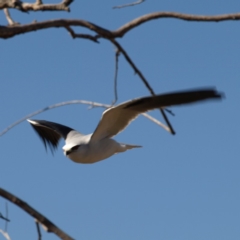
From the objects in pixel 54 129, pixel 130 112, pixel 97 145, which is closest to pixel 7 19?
pixel 130 112

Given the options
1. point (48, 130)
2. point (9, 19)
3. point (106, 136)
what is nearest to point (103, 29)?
point (9, 19)

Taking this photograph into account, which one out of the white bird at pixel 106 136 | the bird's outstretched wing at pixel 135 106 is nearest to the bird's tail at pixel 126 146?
the white bird at pixel 106 136

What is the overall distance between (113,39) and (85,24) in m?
0.16

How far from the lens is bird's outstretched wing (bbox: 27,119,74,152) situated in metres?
7.50

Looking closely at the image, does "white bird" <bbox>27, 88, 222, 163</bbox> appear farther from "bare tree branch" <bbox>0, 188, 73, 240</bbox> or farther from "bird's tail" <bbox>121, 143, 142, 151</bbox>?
"bare tree branch" <bbox>0, 188, 73, 240</bbox>

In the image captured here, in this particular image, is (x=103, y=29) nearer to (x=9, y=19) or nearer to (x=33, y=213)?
(x=9, y=19)

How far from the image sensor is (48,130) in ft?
25.6

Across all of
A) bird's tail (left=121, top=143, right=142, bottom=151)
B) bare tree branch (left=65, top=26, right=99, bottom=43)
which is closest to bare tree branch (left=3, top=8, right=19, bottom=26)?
bare tree branch (left=65, top=26, right=99, bottom=43)

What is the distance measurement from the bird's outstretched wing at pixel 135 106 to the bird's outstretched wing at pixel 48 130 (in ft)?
4.50

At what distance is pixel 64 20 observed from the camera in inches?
108

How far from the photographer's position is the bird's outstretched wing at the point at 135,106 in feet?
12.8

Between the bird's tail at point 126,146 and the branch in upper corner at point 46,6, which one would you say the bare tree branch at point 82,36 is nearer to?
the branch in upper corner at point 46,6

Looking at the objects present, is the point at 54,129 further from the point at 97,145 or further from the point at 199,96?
the point at 199,96

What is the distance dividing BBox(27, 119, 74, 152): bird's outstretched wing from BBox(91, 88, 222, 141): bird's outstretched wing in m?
1.37
